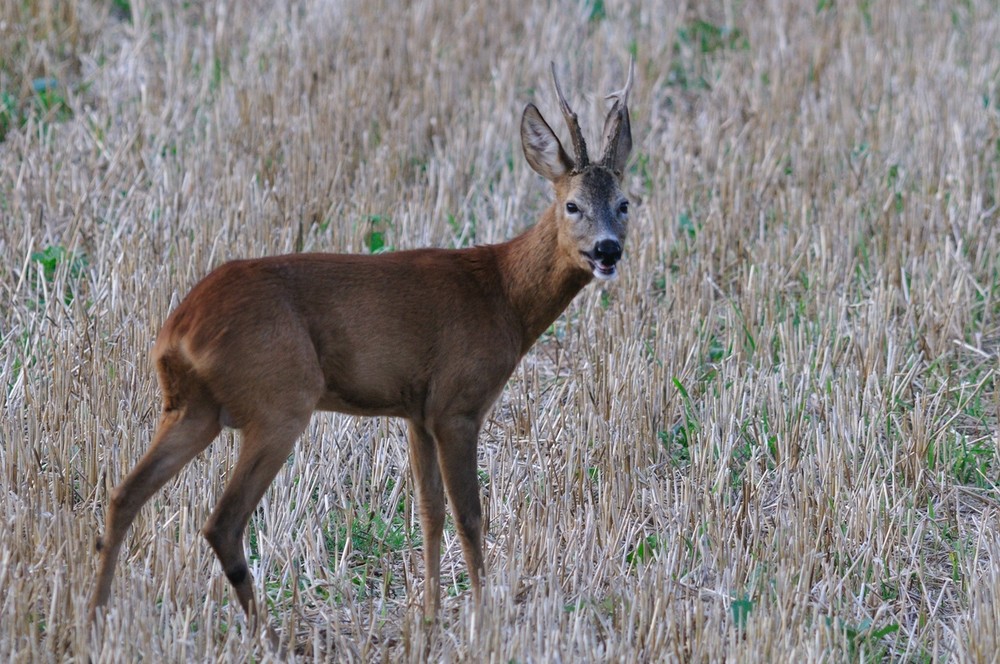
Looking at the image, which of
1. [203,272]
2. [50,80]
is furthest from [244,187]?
[50,80]

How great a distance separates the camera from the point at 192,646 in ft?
14.4

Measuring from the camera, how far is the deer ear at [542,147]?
555cm

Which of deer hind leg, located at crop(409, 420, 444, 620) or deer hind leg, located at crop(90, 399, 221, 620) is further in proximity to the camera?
deer hind leg, located at crop(409, 420, 444, 620)

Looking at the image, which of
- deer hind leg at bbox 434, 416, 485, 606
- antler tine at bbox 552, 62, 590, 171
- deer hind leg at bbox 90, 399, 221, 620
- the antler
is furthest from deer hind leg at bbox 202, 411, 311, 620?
the antler

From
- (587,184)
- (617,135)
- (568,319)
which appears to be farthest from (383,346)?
(568,319)

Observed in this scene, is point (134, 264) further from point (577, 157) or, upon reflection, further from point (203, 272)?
point (577, 157)

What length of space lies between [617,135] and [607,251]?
517 millimetres

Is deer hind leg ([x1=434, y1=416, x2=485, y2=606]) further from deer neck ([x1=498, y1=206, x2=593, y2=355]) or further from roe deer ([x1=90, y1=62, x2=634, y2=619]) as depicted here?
deer neck ([x1=498, y1=206, x2=593, y2=355])

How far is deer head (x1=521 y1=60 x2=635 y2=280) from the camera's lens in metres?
5.33

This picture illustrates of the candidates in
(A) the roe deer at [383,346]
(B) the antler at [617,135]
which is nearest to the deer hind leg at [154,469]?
(A) the roe deer at [383,346]

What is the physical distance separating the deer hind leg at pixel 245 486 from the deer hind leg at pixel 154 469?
0.52 feet

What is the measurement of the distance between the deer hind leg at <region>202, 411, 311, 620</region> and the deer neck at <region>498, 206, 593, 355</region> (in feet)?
3.79

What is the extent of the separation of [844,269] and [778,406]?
2.07 m

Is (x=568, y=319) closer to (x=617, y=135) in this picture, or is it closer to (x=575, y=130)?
(x=617, y=135)
